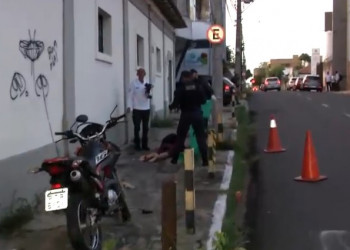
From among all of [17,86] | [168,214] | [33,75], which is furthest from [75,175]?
[33,75]

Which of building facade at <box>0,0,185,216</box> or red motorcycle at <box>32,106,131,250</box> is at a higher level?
building facade at <box>0,0,185,216</box>

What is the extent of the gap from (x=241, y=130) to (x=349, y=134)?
3.21 meters

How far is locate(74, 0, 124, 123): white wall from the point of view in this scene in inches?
407

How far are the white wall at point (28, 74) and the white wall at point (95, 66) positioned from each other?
964 mm

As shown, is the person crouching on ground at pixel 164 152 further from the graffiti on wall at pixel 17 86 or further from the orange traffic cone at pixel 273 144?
the graffiti on wall at pixel 17 86

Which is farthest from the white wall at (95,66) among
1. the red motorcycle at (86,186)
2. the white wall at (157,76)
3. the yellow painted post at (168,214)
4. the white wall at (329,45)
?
the white wall at (329,45)

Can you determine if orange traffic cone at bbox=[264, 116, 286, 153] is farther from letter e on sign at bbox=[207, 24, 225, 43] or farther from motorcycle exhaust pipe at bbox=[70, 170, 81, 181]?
motorcycle exhaust pipe at bbox=[70, 170, 81, 181]

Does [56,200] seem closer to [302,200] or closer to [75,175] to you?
[75,175]

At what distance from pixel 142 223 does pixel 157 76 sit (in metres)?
14.0

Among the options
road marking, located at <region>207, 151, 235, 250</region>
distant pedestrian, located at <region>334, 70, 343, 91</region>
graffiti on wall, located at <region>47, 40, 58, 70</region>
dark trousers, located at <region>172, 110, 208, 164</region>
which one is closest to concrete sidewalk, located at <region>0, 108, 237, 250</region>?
road marking, located at <region>207, 151, 235, 250</region>

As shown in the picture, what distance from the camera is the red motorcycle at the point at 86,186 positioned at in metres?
5.75

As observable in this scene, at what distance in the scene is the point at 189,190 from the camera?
22.6 ft

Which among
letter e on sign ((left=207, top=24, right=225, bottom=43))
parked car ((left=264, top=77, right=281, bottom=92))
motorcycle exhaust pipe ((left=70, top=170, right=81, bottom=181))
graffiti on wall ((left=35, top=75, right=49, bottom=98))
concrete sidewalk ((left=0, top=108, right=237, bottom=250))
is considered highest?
letter e on sign ((left=207, top=24, right=225, bottom=43))

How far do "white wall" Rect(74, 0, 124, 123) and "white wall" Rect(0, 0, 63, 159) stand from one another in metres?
0.96
